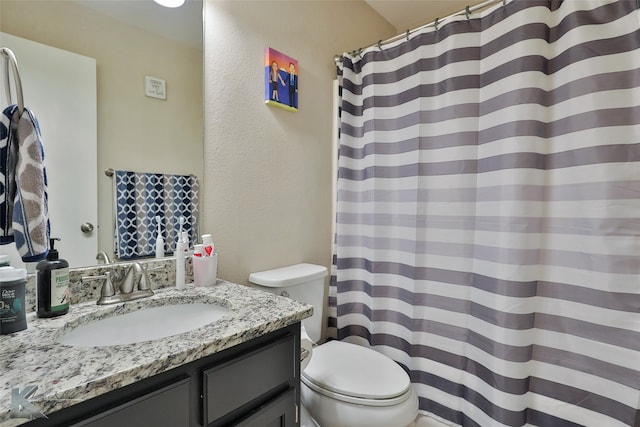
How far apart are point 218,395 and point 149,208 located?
0.69 m

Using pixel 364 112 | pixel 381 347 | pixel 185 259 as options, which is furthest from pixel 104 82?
pixel 381 347

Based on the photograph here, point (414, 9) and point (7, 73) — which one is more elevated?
point (414, 9)

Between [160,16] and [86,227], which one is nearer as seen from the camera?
[86,227]

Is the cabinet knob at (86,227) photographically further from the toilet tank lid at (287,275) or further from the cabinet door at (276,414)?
the cabinet door at (276,414)

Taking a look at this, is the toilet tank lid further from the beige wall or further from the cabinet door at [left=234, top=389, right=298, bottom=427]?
the cabinet door at [left=234, top=389, right=298, bottom=427]

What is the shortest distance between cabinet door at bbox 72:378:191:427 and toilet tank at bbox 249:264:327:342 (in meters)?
0.66

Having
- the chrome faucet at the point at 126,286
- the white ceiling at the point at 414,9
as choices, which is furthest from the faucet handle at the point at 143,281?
the white ceiling at the point at 414,9

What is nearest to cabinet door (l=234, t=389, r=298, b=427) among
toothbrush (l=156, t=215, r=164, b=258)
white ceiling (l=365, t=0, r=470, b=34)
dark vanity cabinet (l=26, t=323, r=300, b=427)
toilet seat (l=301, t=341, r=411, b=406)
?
dark vanity cabinet (l=26, t=323, r=300, b=427)

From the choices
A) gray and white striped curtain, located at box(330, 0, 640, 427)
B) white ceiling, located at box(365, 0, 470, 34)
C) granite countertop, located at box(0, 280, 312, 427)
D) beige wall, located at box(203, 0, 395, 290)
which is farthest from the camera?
white ceiling, located at box(365, 0, 470, 34)

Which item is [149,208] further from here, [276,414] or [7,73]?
[276,414]

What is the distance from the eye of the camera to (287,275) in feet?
4.48

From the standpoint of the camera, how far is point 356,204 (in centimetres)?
168

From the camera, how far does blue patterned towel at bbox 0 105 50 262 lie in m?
0.74

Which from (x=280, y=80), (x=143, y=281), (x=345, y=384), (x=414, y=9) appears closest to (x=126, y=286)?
(x=143, y=281)
